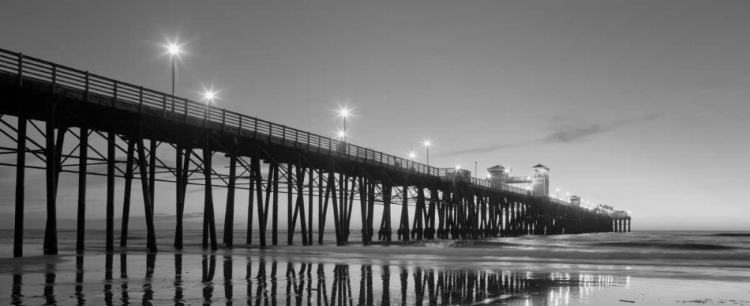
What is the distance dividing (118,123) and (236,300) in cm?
1761

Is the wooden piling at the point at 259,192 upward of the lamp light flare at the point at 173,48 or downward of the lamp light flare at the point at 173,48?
downward

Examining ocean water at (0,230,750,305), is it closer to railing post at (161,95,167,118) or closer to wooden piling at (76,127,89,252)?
wooden piling at (76,127,89,252)

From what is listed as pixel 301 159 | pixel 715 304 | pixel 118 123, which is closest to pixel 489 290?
pixel 715 304

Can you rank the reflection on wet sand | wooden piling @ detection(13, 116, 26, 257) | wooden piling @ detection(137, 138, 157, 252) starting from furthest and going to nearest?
wooden piling @ detection(137, 138, 157, 252) < wooden piling @ detection(13, 116, 26, 257) < the reflection on wet sand

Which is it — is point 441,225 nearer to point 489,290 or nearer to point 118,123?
point 118,123

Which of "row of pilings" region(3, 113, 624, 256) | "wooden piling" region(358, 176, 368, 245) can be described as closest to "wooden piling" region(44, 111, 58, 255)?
"row of pilings" region(3, 113, 624, 256)

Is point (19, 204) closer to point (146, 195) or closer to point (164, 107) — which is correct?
point (146, 195)

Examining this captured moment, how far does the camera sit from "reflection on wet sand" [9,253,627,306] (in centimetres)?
955

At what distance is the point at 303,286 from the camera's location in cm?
1154

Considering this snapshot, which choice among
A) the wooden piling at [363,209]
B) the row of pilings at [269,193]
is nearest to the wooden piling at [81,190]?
the row of pilings at [269,193]

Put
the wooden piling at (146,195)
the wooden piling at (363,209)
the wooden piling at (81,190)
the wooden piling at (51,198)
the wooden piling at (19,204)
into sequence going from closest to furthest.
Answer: the wooden piling at (19,204) → the wooden piling at (51,198) → the wooden piling at (81,190) → the wooden piling at (146,195) → the wooden piling at (363,209)

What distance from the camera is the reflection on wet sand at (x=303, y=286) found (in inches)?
376

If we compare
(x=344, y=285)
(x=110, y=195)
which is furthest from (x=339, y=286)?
(x=110, y=195)

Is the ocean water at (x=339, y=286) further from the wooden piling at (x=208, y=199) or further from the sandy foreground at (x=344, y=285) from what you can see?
the wooden piling at (x=208, y=199)
